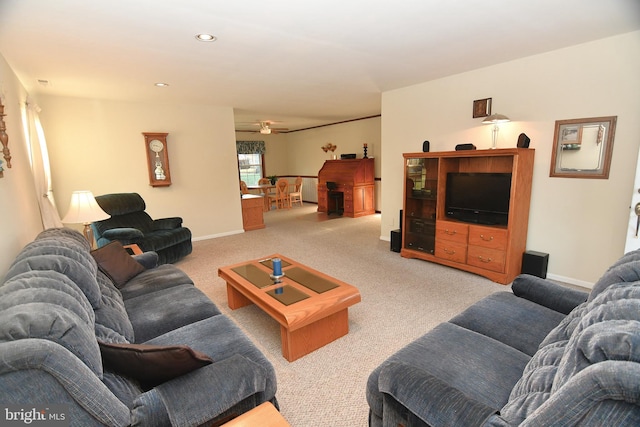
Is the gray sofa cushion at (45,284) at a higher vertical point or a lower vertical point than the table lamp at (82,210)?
lower

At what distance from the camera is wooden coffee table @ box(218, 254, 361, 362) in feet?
6.95

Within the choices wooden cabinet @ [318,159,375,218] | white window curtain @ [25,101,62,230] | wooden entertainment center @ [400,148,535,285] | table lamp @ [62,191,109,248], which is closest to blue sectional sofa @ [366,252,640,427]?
wooden entertainment center @ [400,148,535,285]

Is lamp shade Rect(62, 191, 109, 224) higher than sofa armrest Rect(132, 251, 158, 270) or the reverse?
higher

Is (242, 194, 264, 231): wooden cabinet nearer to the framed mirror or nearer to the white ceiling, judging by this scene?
the white ceiling

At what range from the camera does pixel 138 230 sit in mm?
3920

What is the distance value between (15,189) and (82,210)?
1.57 ft

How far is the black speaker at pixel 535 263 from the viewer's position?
327 cm

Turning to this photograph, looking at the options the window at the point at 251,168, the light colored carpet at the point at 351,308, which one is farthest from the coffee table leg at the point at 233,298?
the window at the point at 251,168

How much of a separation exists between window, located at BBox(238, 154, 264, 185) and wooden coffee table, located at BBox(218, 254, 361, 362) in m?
7.62

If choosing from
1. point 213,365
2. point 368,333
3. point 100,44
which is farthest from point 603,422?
point 100,44

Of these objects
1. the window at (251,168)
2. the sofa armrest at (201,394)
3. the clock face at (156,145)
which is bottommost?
the sofa armrest at (201,394)

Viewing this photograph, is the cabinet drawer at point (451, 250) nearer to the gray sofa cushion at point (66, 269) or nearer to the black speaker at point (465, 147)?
the black speaker at point (465, 147)

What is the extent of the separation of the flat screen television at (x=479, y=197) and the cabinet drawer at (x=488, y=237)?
130mm

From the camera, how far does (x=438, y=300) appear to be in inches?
117
